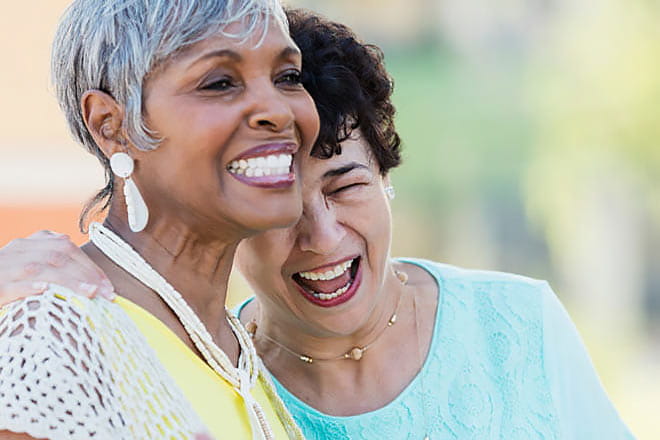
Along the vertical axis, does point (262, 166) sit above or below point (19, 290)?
above

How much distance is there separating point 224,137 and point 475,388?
1103 millimetres

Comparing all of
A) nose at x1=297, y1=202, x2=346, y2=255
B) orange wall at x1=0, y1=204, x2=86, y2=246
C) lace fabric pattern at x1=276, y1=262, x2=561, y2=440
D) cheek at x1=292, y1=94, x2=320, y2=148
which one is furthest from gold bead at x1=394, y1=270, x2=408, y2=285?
orange wall at x1=0, y1=204, x2=86, y2=246

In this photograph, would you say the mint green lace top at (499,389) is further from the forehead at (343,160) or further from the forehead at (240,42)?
the forehead at (240,42)

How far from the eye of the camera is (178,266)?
7.53 feet

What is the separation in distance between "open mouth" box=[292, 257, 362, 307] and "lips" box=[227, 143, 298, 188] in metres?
A: 0.57

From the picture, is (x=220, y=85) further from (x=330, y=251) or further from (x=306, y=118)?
(x=330, y=251)

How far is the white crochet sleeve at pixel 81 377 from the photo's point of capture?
1745mm

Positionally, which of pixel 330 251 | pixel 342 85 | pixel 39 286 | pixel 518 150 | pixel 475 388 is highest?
pixel 518 150

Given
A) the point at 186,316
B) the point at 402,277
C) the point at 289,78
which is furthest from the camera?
the point at 402,277

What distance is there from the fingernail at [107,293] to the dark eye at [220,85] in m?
0.45

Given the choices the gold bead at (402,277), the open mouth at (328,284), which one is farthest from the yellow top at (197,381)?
the gold bead at (402,277)

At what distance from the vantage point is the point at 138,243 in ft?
7.37

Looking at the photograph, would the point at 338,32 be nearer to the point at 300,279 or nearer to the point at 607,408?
the point at 300,279

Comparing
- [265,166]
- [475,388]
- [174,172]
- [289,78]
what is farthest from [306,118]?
[475,388]
